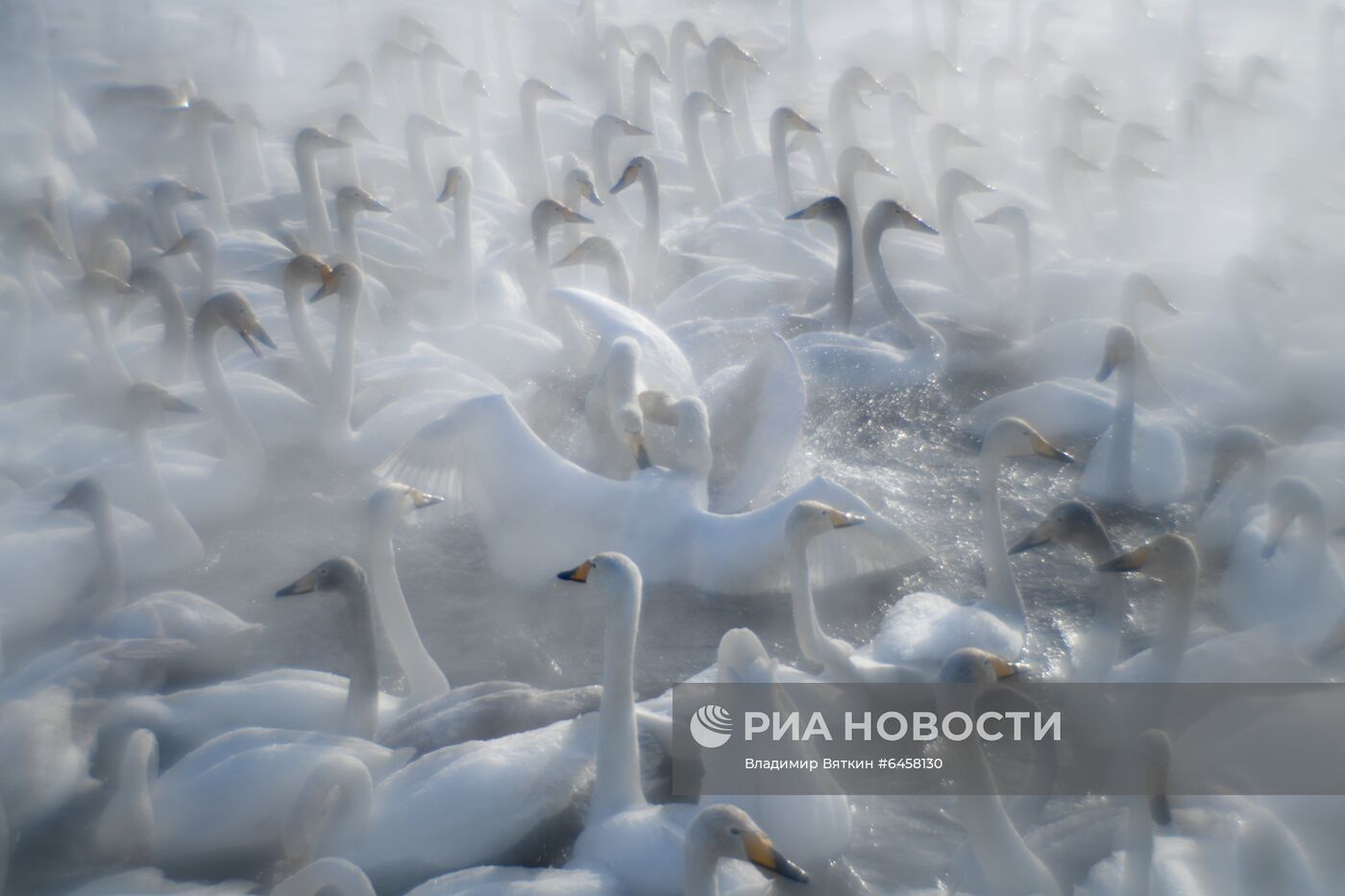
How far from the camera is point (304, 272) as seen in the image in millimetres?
6371

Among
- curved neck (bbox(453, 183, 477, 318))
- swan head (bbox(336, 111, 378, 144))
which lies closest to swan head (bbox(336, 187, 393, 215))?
curved neck (bbox(453, 183, 477, 318))

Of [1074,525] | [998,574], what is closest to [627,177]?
[998,574]

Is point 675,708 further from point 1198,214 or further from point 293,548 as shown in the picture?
point 1198,214

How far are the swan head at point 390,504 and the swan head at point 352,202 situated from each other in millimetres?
3344

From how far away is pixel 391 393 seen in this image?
252 inches

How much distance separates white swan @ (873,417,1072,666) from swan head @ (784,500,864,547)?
1.37ft

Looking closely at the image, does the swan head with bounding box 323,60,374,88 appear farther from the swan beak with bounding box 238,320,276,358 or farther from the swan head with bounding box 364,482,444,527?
the swan head with bounding box 364,482,444,527

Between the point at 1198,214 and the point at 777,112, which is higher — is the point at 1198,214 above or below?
below

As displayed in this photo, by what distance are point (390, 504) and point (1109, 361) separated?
3381mm

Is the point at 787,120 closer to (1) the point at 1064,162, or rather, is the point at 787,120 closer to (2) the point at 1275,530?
(1) the point at 1064,162

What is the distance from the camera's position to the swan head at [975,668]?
3.62m

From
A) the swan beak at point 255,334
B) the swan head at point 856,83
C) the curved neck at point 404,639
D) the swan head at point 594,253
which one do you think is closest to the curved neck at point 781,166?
the swan head at point 856,83

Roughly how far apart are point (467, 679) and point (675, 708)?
104 centimetres

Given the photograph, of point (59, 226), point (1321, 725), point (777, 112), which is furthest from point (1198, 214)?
point (59, 226)
